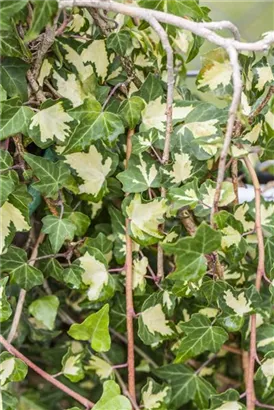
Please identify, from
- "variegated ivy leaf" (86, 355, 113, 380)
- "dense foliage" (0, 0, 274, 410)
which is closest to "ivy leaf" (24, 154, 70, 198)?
"dense foliage" (0, 0, 274, 410)

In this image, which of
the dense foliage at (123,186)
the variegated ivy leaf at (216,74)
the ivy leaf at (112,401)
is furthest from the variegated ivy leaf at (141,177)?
the ivy leaf at (112,401)

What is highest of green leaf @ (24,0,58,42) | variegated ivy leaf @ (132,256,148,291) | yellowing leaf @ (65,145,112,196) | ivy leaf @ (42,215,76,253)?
green leaf @ (24,0,58,42)

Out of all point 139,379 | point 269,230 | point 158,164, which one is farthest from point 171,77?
point 139,379

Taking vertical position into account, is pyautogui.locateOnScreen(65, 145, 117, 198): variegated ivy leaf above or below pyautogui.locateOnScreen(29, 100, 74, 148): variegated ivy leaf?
below

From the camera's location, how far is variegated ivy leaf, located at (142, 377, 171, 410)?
2.08 ft

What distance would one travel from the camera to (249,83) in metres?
0.65

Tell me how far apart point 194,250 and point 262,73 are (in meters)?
0.25

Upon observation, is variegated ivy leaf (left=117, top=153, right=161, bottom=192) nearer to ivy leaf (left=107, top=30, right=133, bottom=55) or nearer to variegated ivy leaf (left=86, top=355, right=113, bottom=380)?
ivy leaf (left=107, top=30, right=133, bottom=55)

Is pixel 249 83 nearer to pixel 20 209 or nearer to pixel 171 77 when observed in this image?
pixel 171 77

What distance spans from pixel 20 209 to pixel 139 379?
0.34 meters

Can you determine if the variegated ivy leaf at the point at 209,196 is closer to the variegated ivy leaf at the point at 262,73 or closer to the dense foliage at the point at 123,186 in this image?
the dense foliage at the point at 123,186

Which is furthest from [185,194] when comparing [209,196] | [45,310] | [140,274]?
[45,310]

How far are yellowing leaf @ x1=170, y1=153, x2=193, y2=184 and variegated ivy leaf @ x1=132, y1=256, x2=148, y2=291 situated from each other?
111mm

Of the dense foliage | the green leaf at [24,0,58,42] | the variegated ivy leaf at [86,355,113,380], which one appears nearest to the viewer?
the green leaf at [24,0,58,42]
